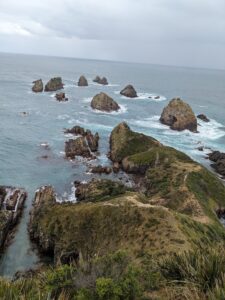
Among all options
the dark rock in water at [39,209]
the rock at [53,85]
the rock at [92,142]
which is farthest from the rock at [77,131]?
the rock at [53,85]

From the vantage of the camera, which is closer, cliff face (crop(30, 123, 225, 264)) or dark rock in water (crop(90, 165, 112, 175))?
cliff face (crop(30, 123, 225, 264))

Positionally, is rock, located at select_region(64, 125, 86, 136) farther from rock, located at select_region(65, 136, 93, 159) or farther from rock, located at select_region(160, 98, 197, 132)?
rock, located at select_region(160, 98, 197, 132)

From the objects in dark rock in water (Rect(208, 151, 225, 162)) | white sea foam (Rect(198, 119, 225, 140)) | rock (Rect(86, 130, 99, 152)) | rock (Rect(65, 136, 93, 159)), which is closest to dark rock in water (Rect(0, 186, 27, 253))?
rock (Rect(65, 136, 93, 159))

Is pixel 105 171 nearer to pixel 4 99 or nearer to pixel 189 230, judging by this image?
pixel 189 230

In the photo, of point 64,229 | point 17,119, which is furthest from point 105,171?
point 17,119

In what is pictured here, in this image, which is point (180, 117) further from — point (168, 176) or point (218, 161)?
point (168, 176)

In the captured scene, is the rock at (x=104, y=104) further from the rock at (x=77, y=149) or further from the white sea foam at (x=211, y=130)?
the rock at (x=77, y=149)

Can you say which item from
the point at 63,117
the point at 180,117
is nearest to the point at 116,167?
the point at 180,117

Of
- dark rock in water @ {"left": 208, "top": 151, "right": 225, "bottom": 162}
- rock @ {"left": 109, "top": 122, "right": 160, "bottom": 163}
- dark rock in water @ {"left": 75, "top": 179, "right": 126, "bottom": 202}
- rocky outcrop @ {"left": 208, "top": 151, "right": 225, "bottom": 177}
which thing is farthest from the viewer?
dark rock in water @ {"left": 208, "top": 151, "right": 225, "bottom": 162}
